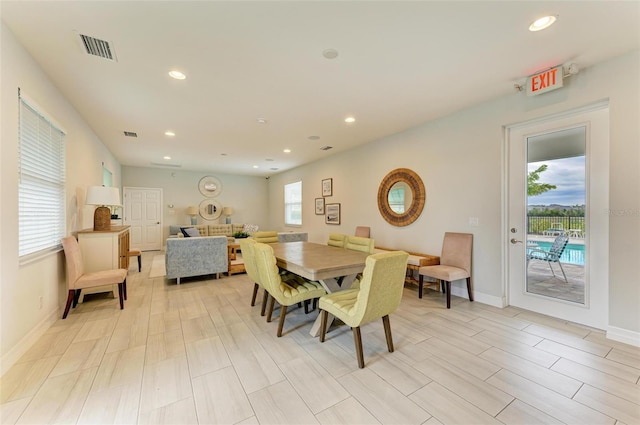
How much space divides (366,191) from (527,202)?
8.99 feet

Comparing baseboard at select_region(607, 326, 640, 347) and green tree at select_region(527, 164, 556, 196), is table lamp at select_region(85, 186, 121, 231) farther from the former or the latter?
baseboard at select_region(607, 326, 640, 347)

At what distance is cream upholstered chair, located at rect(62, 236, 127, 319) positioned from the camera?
2930mm

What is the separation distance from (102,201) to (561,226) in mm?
5849

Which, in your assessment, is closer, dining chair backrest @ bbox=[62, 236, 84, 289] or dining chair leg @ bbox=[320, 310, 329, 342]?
dining chair leg @ bbox=[320, 310, 329, 342]

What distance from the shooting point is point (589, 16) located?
191 cm

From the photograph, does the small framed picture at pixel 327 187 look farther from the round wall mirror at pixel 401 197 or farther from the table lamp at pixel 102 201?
the table lamp at pixel 102 201

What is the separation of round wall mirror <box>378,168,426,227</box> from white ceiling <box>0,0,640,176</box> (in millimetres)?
990

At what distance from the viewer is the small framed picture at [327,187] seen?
6.44 m

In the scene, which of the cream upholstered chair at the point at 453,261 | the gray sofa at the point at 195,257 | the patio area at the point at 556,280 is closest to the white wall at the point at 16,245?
the gray sofa at the point at 195,257

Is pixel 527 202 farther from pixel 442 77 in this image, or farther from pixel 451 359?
pixel 451 359

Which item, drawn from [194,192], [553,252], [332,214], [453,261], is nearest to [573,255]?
[553,252]

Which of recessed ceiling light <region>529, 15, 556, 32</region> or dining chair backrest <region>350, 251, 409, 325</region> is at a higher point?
recessed ceiling light <region>529, 15, 556, 32</region>

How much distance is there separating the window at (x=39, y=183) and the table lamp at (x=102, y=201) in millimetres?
415

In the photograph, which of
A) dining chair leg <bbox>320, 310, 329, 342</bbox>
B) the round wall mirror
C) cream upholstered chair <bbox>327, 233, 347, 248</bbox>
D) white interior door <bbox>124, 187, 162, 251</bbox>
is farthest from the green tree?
white interior door <bbox>124, 187, 162, 251</bbox>
